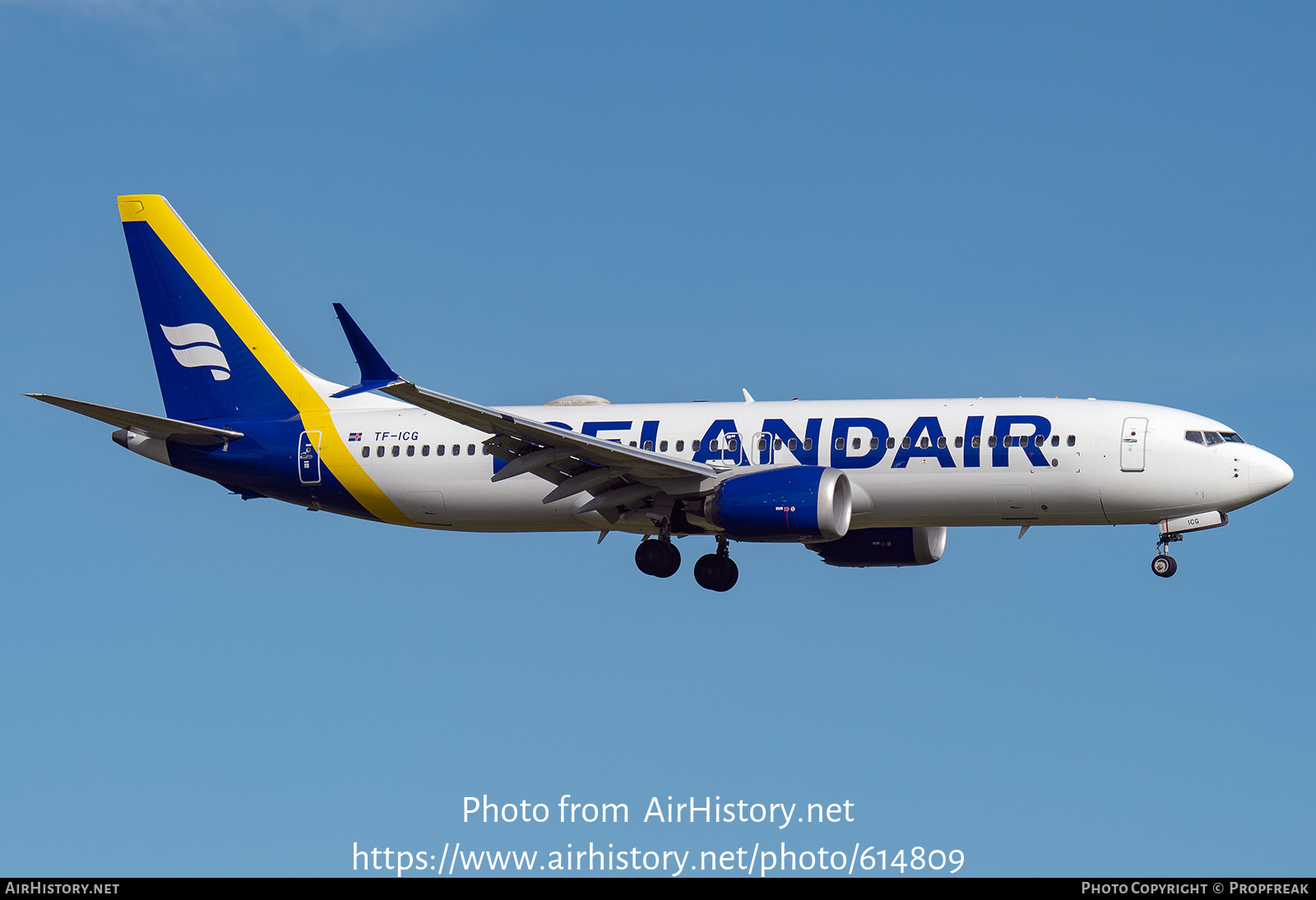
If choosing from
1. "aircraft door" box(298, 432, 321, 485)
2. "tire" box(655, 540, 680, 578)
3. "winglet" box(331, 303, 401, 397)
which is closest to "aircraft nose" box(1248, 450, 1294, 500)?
"tire" box(655, 540, 680, 578)

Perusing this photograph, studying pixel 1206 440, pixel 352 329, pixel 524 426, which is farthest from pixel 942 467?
pixel 352 329

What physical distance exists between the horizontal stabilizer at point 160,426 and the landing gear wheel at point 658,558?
1175 cm

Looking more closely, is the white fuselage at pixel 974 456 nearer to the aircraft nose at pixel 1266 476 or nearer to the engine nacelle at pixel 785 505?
the aircraft nose at pixel 1266 476

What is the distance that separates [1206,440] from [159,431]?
87.4 feet

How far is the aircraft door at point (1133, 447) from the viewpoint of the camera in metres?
38.3

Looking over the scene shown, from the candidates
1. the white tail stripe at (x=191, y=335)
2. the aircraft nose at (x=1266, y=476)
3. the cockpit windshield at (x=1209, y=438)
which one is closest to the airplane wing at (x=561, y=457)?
the cockpit windshield at (x=1209, y=438)

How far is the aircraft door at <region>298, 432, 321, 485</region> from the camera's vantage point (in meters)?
44.5

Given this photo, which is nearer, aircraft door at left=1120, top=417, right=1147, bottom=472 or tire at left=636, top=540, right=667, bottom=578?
aircraft door at left=1120, top=417, right=1147, bottom=472

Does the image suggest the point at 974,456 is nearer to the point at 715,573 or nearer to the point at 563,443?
the point at 715,573

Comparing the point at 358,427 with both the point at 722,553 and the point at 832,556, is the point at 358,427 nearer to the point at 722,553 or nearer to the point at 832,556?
the point at 722,553

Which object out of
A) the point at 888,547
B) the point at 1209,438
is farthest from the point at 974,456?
the point at 888,547

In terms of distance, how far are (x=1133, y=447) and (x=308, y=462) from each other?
2121 centimetres

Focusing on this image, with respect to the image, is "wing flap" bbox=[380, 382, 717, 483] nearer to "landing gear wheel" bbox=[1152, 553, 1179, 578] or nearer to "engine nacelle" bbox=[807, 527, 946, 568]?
"engine nacelle" bbox=[807, 527, 946, 568]

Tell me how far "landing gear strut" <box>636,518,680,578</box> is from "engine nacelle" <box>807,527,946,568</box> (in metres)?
4.86
